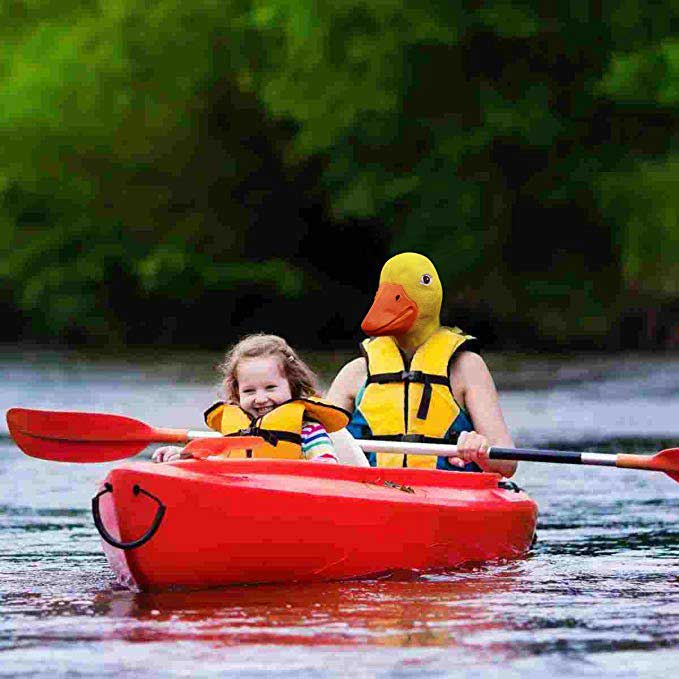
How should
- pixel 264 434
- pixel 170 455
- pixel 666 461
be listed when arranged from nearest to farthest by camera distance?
pixel 264 434, pixel 170 455, pixel 666 461

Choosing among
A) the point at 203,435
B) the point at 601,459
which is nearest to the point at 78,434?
the point at 203,435

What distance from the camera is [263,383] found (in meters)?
6.76

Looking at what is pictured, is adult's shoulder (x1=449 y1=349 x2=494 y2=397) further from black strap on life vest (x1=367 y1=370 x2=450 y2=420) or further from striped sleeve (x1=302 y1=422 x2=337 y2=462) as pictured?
striped sleeve (x1=302 y1=422 x2=337 y2=462)

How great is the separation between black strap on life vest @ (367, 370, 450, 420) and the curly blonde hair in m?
0.75

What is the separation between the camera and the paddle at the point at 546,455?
714 cm

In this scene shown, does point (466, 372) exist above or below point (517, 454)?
above

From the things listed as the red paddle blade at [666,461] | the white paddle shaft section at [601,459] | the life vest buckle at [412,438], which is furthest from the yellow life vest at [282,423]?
the red paddle blade at [666,461]

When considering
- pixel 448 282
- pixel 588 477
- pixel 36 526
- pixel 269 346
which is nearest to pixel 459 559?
pixel 269 346

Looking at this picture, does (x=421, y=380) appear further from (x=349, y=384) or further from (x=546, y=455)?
(x=546, y=455)

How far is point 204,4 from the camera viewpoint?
31.6 m

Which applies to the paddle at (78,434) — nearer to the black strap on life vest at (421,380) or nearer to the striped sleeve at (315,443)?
the striped sleeve at (315,443)

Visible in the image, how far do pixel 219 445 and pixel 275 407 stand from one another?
1.15 feet

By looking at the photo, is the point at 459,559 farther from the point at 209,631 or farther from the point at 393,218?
the point at 393,218

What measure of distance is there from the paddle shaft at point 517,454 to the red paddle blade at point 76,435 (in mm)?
816
